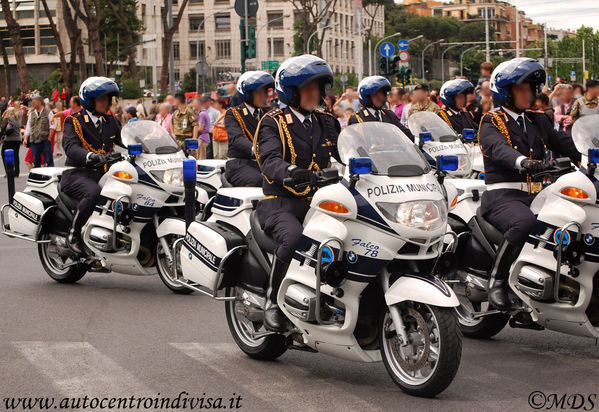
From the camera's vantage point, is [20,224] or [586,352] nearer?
[586,352]

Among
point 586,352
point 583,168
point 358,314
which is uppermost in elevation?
point 583,168

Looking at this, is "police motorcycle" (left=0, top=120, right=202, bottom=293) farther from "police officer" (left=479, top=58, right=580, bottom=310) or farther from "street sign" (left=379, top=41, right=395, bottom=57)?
"street sign" (left=379, top=41, right=395, bottom=57)

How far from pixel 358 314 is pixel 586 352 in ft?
6.53

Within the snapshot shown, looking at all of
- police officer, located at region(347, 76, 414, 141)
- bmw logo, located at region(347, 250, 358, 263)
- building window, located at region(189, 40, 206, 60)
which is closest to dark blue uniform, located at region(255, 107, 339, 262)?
bmw logo, located at region(347, 250, 358, 263)

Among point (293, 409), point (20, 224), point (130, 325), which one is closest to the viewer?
point (293, 409)

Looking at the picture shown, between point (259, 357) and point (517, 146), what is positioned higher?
point (517, 146)

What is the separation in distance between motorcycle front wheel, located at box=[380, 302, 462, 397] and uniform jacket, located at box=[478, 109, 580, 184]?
72.8 inches

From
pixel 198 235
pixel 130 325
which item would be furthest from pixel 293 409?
pixel 130 325

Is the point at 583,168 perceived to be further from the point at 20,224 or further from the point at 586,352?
the point at 20,224

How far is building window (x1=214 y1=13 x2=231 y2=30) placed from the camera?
133 metres

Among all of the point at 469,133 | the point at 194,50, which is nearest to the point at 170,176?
the point at 469,133

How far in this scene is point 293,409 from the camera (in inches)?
234

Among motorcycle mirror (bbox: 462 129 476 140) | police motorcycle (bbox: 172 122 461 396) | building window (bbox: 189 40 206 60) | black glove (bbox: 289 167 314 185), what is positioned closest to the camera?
police motorcycle (bbox: 172 122 461 396)

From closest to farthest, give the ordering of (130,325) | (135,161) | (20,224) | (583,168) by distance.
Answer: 1. (583,168)
2. (130,325)
3. (135,161)
4. (20,224)
